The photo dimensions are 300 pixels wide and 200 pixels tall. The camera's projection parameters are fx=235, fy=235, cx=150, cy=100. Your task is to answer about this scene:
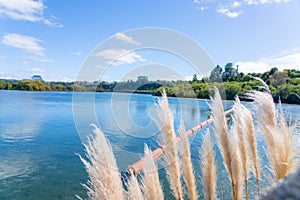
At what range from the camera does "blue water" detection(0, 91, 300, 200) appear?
9.62ft

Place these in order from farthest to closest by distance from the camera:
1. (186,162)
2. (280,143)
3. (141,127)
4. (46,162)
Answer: (46,162), (141,127), (186,162), (280,143)

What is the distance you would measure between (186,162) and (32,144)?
9.96m

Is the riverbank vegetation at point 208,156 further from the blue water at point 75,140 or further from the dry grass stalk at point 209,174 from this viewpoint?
the blue water at point 75,140

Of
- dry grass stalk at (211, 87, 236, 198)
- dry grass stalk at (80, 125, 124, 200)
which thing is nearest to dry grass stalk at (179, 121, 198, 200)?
dry grass stalk at (211, 87, 236, 198)

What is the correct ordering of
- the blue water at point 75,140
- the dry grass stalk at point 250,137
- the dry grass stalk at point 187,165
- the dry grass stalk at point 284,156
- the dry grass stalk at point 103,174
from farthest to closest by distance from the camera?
the blue water at point 75,140
the dry grass stalk at point 250,137
the dry grass stalk at point 187,165
the dry grass stalk at point 284,156
the dry grass stalk at point 103,174

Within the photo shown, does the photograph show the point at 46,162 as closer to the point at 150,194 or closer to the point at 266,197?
the point at 150,194

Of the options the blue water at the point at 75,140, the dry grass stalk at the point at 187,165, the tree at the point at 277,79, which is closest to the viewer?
the dry grass stalk at the point at 187,165

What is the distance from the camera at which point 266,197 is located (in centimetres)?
24

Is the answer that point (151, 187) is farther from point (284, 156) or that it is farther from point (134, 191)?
point (284, 156)

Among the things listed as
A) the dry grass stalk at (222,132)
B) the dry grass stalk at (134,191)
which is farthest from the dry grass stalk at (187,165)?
the dry grass stalk at (134,191)

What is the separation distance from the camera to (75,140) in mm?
10906

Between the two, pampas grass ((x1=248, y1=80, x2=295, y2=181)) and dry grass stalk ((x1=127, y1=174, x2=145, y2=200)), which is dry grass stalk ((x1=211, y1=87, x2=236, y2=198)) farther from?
dry grass stalk ((x1=127, y1=174, x2=145, y2=200))

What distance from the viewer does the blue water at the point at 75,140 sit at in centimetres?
293

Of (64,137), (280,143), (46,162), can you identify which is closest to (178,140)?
(280,143)
